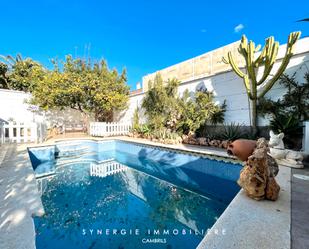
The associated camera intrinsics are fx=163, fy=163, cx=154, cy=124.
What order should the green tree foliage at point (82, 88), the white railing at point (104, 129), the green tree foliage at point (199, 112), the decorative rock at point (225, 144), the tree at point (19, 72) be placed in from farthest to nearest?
the tree at point (19, 72)
the white railing at point (104, 129)
the green tree foliage at point (82, 88)
the green tree foliage at point (199, 112)
the decorative rock at point (225, 144)

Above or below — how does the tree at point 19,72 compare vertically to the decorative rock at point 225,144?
above

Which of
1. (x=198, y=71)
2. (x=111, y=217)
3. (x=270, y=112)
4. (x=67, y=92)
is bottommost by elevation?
(x=111, y=217)

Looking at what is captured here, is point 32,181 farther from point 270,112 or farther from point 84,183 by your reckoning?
point 270,112

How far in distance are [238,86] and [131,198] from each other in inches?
234

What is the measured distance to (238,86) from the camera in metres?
6.68

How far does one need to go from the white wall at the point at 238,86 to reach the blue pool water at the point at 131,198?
285 centimetres

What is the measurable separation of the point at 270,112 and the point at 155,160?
4532 mm

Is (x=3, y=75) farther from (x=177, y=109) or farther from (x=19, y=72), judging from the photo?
(x=177, y=109)

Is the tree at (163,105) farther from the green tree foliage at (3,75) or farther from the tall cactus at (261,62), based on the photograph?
the green tree foliage at (3,75)

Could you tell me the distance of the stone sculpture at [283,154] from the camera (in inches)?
139

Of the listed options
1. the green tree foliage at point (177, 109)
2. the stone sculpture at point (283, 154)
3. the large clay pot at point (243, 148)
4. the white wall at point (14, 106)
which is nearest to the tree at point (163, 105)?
the green tree foliage at point (177, 109)

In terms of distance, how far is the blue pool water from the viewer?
240cm

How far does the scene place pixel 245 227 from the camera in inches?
59.6

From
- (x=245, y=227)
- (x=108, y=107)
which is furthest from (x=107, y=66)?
(x=245, y=227)
